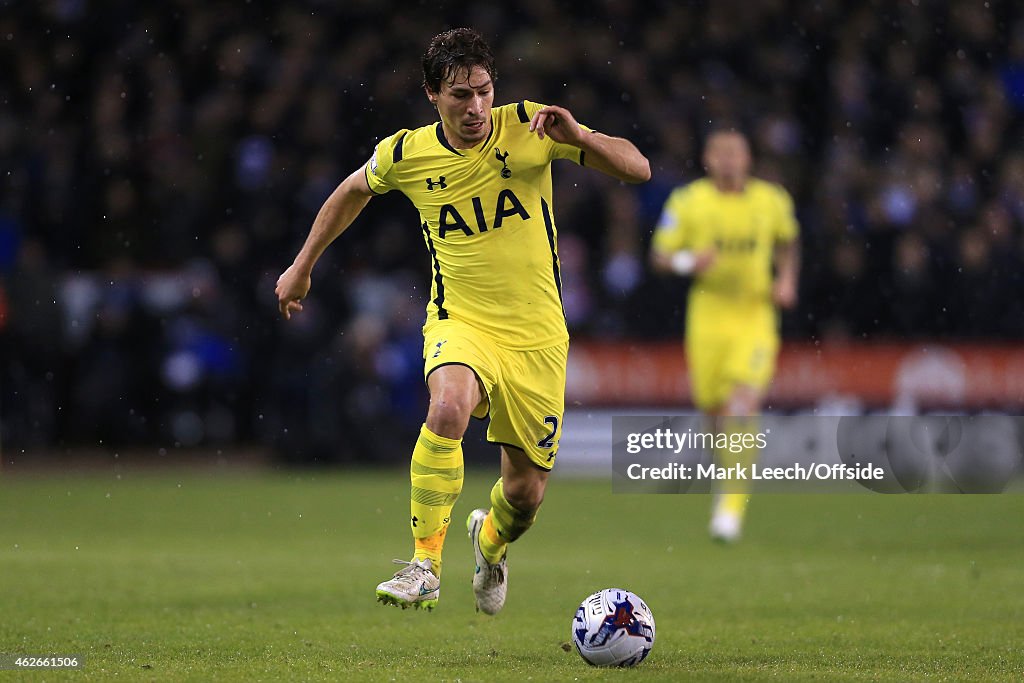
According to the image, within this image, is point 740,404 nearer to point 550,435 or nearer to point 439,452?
point 550,435

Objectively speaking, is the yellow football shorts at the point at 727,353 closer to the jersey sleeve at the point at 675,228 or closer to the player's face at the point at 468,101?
the jersey sleeve at the point at 675,228

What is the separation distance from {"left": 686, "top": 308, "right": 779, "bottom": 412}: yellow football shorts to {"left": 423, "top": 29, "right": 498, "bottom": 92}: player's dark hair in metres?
5.08

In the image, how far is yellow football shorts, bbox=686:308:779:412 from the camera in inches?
421

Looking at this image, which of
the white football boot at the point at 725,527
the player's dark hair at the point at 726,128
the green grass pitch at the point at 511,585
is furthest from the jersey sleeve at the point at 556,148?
the player's dark hair at the point at 726,128

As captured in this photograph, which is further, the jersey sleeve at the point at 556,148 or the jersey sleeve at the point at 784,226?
the jersey sleeve at the point at 784,226

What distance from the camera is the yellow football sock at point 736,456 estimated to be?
10406 millimetres

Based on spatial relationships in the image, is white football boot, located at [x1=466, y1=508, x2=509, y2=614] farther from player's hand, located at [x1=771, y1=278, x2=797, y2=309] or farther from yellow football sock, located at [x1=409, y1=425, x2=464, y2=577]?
player's hand, located at [x1=771, y1=278, x2=797, y2=309]

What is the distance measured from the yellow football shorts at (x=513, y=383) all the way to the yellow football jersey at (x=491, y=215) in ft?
0.26

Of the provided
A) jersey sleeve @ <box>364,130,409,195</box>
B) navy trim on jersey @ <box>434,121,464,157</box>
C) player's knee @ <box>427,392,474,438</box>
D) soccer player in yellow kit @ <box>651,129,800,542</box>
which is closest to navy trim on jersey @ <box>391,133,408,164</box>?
jersey sleeve @ <box>364,130,409,195</box>

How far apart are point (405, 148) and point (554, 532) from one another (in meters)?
5.33

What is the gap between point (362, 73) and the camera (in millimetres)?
17750

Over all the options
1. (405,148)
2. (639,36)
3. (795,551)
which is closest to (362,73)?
(639,36)

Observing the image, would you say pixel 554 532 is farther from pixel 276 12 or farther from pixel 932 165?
pixel 276 12

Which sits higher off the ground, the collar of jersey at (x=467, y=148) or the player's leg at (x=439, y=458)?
the collar of jersey at (x=467, y=148)
